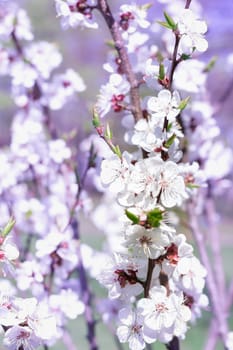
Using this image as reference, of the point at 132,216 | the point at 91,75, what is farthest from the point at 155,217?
the point at 91,75

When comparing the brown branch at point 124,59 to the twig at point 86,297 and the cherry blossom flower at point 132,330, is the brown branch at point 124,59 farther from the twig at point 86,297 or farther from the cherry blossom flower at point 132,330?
the twig at point 86,297

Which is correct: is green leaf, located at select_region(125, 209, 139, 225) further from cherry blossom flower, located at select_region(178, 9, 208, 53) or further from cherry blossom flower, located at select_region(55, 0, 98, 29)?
cherry blossom flower, located at select_region(55, 0, 98, 29)

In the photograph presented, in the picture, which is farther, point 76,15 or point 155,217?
point 76,15

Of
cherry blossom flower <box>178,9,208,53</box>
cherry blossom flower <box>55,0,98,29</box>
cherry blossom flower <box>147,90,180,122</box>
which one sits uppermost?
cherry blossom flower <box>178,9,208,53</box>

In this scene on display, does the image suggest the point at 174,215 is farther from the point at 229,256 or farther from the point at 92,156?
the point at 229,256

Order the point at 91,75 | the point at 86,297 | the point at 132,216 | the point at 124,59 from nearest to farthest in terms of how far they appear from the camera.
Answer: the point at 132,216, the point at 124,59, the point at 86,297, the point at 91,75

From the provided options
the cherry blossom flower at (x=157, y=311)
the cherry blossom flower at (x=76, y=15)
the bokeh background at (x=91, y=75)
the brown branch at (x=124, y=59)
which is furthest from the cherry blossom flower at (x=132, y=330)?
the bokeh background at (x=91, y=75)

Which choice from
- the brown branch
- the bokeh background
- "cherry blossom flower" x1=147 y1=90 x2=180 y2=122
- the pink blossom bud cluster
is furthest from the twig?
the bokeh background

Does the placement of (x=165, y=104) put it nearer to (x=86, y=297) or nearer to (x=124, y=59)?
(x=124, y=59)

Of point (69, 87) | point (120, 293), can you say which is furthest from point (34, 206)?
point (120, 293)
